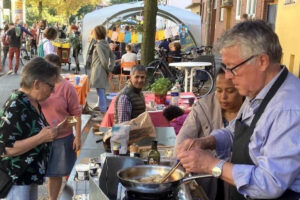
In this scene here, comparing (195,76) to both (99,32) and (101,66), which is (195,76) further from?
(99,32)

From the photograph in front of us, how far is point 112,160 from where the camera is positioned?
7.69 feet

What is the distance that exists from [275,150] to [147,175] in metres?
0.80

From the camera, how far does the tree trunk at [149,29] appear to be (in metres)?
9.74

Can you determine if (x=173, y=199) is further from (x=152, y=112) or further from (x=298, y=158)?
(x=152, y=112)

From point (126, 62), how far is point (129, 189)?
396 inches

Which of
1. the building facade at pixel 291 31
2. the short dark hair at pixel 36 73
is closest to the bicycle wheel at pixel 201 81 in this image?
the building facade at pixel 291 31

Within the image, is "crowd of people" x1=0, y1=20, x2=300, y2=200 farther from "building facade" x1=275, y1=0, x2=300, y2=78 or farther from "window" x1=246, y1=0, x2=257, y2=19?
"window" x1=246, y1=0, x2=257, y2=19

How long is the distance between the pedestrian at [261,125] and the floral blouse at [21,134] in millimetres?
1359

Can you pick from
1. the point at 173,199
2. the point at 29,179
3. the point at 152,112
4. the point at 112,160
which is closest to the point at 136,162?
the point at 112,160

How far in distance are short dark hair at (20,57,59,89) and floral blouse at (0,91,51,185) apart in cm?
10

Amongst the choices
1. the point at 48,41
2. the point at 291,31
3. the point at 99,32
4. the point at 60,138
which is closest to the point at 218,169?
the point at 60,138

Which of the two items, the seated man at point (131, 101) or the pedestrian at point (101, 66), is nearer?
the seated man at point (131, 101)

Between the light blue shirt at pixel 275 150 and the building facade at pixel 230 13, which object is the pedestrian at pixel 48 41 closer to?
the building facade at pixel 230 13

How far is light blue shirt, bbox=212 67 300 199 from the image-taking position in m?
1.60
